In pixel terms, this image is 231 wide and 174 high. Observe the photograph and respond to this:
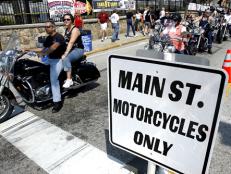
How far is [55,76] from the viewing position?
16.6ft

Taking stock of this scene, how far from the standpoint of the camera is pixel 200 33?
10680 millimetres

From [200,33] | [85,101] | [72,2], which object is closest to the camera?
[85,101]

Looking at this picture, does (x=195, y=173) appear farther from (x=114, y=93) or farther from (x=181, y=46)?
(x=181, y=46)

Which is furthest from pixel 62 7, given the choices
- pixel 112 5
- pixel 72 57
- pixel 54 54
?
pixel 54 54

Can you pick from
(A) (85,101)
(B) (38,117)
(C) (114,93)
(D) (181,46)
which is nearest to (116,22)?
(D) (181,46)

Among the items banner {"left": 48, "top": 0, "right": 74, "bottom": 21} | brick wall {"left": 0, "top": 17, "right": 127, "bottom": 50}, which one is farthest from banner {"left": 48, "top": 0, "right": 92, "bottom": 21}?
brick wall {"left": 0, "top": 17, "right": 127, "bottom": 50}

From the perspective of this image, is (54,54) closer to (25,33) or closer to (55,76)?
(55,76)

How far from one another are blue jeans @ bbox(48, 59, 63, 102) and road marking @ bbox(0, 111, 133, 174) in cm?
56

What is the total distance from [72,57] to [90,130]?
184 cm

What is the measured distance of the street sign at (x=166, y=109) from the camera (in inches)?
63.1

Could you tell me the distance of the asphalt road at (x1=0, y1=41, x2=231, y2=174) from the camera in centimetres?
345

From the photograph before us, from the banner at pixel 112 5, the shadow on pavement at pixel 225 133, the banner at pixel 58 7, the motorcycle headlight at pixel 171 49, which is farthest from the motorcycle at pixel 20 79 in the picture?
the banner at pixel 112 5

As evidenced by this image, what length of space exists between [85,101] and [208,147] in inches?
169

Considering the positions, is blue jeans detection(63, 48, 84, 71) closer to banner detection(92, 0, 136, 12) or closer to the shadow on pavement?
the shadow on pavement
